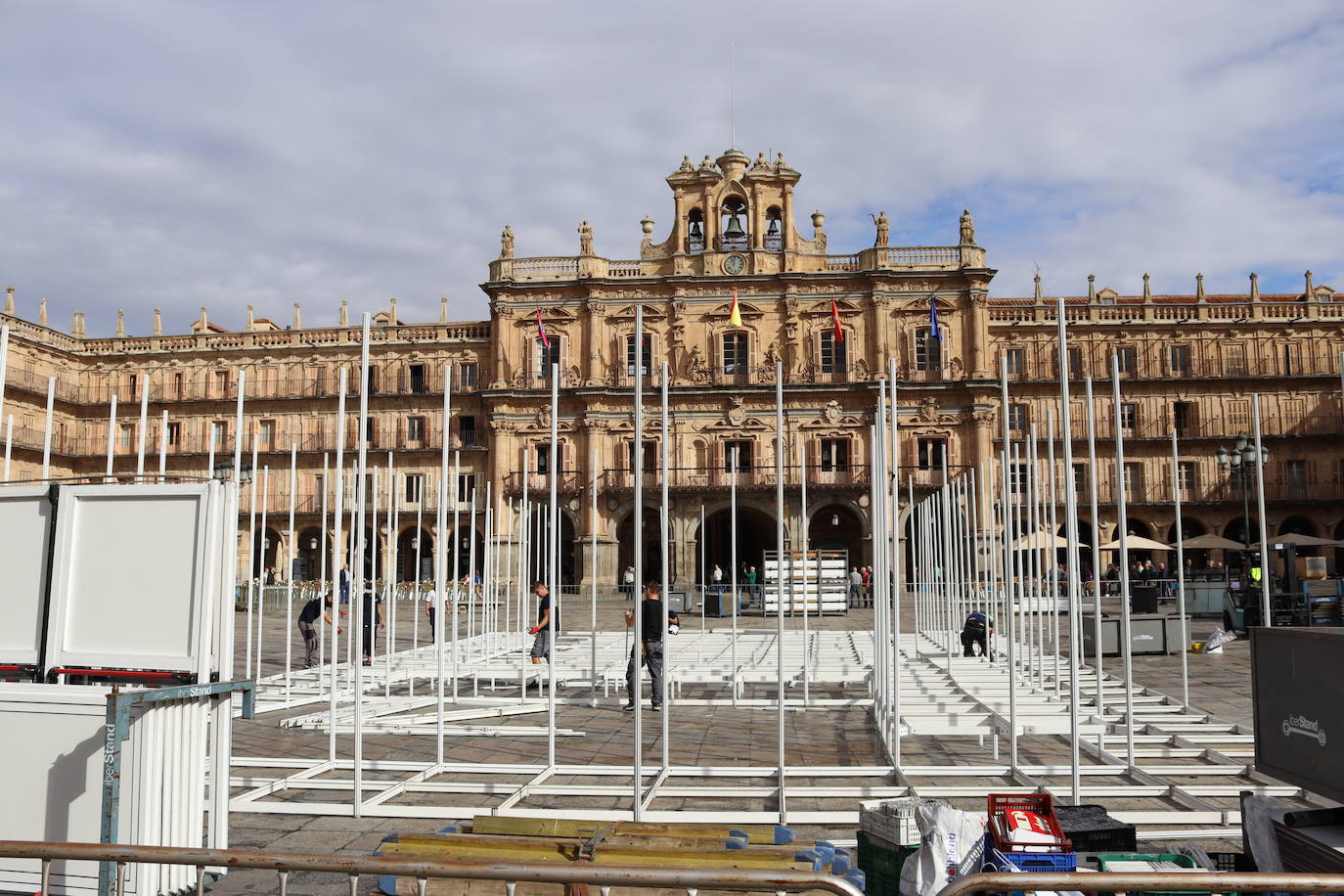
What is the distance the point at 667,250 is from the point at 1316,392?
86.8 ft

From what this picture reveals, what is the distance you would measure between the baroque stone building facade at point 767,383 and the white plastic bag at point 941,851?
35.6 metres

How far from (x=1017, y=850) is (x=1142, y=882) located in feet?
4.32

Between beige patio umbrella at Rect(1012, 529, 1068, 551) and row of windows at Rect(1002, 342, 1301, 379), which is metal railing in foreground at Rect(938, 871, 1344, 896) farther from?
row of windows at Rect(1002, 342, 1301, 379)

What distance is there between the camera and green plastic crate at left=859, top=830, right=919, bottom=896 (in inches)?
205

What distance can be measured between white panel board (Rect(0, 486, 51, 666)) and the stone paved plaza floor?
1.62 metres

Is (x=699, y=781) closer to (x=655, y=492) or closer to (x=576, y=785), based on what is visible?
(x=576, y=785)

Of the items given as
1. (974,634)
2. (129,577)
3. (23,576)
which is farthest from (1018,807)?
(974,634)

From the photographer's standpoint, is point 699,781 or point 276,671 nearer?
point 699,781

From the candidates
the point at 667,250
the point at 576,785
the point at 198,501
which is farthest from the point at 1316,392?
the point at 198,501

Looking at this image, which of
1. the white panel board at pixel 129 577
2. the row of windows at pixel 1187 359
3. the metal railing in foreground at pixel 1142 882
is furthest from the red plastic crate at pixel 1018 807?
the row of windows at pixel 1187 359

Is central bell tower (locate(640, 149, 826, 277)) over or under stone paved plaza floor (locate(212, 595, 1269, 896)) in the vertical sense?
over

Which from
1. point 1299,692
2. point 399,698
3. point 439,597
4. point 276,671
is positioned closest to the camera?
point 1299,692

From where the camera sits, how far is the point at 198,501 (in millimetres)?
5535

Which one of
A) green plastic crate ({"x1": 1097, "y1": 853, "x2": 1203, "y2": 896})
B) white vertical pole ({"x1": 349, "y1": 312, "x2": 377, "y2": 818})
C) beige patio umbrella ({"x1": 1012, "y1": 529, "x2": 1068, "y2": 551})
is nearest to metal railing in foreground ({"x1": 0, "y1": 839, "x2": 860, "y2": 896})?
green plastic crate ({"x1": 1097, "y1": 853, "x2": 1203, "y2": 896})
